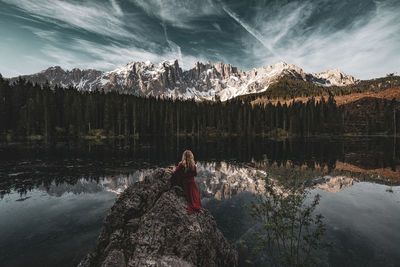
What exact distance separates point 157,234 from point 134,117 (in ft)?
340

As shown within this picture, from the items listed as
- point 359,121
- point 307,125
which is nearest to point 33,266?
point 307,125

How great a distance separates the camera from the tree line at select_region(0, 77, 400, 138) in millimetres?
83825

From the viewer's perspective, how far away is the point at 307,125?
140375mm

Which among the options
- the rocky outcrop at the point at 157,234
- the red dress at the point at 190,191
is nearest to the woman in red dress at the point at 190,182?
the red dress at the point at 190,191

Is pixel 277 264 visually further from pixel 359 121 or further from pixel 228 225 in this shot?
pixel 359 121

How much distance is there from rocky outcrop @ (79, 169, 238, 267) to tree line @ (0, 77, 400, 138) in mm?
94877

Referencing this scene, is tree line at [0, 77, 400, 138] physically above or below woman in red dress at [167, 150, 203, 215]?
above

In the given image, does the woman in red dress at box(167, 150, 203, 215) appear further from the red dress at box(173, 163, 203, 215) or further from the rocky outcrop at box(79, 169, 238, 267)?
the rocky outcrop at box(79, 169, 238, 267)

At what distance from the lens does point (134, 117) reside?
105125 millimetres

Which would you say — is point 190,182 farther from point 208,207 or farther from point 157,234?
point 208,207

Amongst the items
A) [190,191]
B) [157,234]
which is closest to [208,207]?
[190,191]

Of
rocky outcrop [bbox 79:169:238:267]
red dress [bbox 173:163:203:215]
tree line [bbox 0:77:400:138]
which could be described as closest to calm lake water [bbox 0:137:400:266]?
rocky outcrop [bbox 79:169:238:267]

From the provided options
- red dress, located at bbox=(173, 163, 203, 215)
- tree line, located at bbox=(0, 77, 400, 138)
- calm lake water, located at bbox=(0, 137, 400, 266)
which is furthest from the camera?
tree line, located at bbox=(0, 77, 400, 138)

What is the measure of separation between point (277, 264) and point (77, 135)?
103677 millimetres
